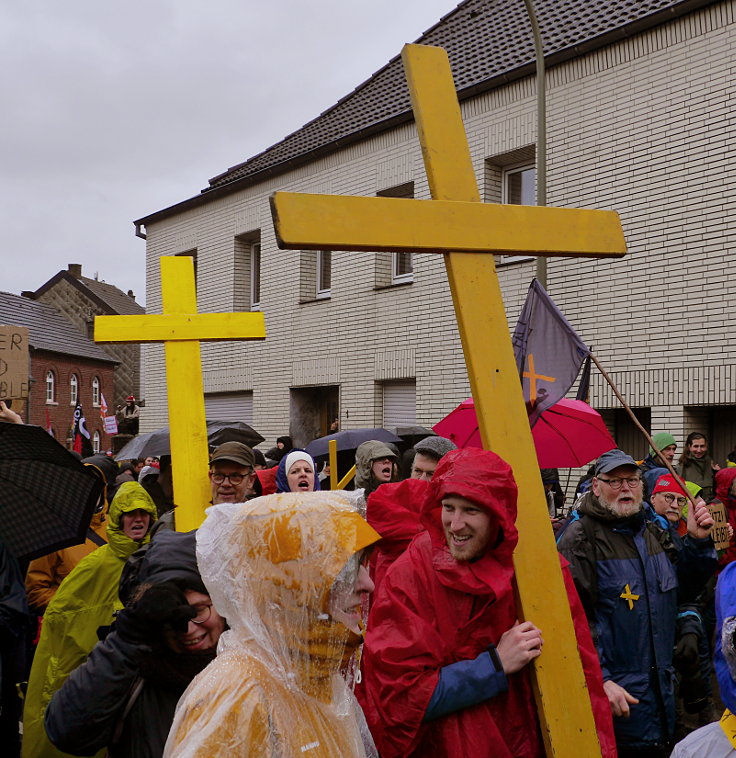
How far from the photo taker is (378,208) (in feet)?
8.41

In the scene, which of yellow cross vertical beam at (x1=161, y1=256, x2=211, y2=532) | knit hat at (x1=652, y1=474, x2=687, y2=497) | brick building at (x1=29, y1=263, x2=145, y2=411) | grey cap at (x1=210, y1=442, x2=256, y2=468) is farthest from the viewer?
brick building at (x1=29, y1=263, x2=145, y2=411)

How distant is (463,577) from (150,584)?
2.81 ft

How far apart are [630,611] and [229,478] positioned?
79.5 inches

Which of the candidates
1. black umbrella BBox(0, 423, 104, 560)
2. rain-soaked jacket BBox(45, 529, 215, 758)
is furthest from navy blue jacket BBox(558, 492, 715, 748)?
black umbrella BBox(0, 423, 104, 560)

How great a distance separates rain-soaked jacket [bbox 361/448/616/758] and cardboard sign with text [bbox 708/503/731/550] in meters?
2.14

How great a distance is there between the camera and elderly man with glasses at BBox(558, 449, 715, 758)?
3717 mm

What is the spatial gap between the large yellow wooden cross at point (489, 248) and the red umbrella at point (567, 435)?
2531 millimetres

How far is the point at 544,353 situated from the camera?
140 inches

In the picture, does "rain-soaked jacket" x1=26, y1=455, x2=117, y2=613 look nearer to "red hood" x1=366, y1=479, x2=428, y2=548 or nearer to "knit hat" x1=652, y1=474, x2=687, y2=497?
"red hood" x1=366, y1=479, x2=428, y2=548

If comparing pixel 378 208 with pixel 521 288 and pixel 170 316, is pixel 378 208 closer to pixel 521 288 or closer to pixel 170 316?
pixel 170 316

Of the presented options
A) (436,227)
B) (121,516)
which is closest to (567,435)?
(121,516)

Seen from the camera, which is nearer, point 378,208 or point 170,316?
point 378,208

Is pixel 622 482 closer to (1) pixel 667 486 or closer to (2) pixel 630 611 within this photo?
(2) pixel 630 611

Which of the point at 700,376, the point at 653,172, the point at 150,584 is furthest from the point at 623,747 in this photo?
the point at 653,172
